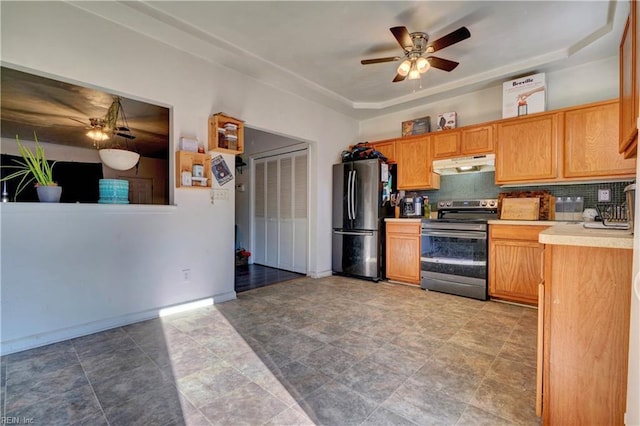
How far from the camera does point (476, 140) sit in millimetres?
3631

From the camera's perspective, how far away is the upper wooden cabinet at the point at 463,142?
3.55 meters

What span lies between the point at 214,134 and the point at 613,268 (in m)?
3.17

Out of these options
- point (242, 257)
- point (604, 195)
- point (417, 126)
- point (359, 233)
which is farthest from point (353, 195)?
point (604, 195)

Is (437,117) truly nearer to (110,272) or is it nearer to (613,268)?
(613,268)

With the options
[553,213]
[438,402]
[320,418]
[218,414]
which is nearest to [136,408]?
[218,414]

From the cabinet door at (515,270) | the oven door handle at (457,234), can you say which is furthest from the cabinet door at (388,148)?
the cabinet door at (515,270)

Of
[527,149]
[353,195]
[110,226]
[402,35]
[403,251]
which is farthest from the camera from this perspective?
[353,195]

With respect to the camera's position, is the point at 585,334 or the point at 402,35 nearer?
the point at 585,334

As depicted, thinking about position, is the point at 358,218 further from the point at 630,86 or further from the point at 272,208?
the point at 630,86

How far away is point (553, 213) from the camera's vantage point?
3324 millimetres

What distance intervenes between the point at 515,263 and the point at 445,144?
5.74ft

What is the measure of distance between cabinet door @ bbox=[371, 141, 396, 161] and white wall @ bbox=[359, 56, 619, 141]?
353 millimetres

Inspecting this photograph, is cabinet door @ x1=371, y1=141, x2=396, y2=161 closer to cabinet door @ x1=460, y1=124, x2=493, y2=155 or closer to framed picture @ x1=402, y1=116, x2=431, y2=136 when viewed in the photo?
framed picture @ x1=402, y1=116, x2=431, y2=136

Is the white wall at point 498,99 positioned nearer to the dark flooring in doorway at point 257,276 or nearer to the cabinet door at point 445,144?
the cabinet door at point 445,144
